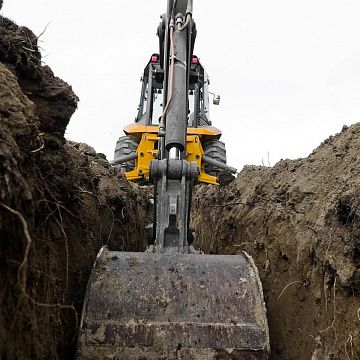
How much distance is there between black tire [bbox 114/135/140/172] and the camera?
825cm

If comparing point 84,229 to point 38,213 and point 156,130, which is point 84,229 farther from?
point 156,130

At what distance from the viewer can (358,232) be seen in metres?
2.38

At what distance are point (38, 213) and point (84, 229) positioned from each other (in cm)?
102

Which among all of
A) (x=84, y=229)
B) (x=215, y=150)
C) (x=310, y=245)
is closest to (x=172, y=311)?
(x=84, y=229)

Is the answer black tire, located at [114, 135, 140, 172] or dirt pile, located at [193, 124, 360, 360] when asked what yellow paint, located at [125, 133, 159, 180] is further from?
dirt pile, located at [193, 124, 360, 360]

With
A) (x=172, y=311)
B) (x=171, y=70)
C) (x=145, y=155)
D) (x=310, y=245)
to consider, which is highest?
(x=171, y=70)

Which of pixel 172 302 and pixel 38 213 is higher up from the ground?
pixel 38 213

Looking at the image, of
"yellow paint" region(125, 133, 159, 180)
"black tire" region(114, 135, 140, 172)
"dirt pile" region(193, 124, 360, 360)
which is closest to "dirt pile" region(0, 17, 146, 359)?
"dirt pile" region(193, 124, 360, 360)

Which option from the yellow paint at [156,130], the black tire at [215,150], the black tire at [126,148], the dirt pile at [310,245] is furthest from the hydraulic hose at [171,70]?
the black tire at [126,148]

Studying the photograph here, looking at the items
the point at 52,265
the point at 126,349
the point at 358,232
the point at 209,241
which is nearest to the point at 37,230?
the point at 52,265

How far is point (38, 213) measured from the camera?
212 centimetres

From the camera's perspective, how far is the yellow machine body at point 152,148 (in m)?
7.54

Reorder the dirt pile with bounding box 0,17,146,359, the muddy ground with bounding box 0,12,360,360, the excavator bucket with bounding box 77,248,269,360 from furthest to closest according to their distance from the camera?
the excavator bucket with bounding box 77,248,269,360, the muddy ground with bounding box 0,12,360,360, the dirt pile with bounding box 0,17,146,359

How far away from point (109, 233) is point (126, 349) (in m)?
1.81
